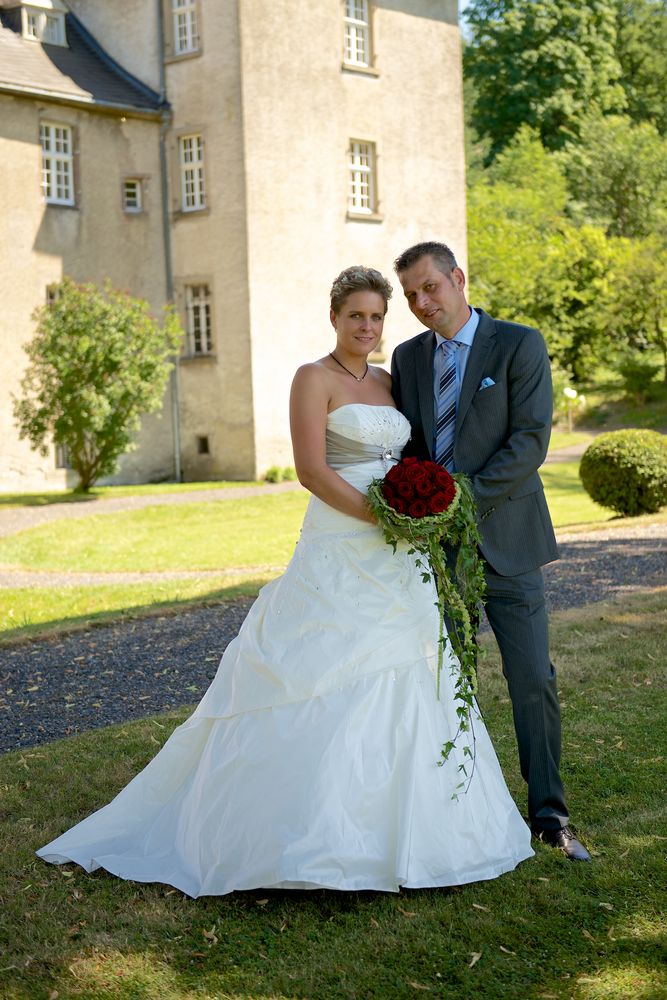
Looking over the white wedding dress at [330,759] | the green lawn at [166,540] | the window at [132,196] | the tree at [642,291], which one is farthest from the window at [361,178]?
the white wedding dress at [330,759]

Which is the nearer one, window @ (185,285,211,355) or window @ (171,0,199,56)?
window @ (171,0,199,56)

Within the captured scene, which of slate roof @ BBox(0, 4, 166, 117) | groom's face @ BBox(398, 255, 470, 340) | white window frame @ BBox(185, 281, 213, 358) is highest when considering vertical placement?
slate roof @ BBox(0, 4, 166, 117)

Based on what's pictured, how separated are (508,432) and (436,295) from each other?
63 cm

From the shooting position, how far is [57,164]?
80.9 feet

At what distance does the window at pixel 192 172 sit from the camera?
1010 inches

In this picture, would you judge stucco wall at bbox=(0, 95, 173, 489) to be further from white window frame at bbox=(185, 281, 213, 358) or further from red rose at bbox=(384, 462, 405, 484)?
red rose at bbox=(384, 462, 405, 484)

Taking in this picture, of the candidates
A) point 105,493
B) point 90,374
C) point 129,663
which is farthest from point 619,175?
point 129,663

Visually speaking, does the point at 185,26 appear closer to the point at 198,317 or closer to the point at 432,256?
the point at 198,317

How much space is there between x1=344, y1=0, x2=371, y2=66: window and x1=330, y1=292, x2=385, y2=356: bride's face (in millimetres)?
23577

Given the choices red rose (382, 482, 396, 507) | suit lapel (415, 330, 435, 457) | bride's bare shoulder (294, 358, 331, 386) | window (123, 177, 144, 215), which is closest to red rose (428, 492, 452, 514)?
red rose (382, 482, 396, 507)

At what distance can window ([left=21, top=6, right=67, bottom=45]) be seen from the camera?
25.6 meters

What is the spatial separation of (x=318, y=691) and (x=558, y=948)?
1269 mm

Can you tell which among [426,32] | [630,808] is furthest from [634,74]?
[630,808]

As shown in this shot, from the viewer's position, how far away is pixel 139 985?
371cm
